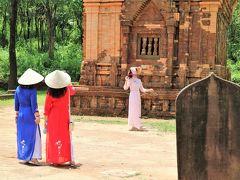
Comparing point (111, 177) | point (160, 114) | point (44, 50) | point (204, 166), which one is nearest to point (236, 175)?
point (204, 166)

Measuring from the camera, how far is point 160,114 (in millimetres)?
15492

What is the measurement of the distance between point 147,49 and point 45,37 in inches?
1379

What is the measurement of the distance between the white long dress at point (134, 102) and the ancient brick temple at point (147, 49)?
2.41 m

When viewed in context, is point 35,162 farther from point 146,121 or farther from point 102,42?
point 102,42

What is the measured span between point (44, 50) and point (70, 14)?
16.0ft

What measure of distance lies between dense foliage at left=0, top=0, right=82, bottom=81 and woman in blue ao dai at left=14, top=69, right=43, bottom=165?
2299 centimetres

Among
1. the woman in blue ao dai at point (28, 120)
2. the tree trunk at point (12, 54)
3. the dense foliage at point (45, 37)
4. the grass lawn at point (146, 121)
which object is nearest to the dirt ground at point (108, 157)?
the woman in blue ao dai at point (28, 120)

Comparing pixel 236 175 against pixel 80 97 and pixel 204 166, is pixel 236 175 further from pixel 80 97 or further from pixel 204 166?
pixel 80 97

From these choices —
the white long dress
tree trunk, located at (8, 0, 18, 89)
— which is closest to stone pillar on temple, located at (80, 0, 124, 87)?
the white long dress

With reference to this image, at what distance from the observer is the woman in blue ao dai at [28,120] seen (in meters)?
7.53

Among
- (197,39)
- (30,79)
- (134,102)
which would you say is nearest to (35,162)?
(30,79)

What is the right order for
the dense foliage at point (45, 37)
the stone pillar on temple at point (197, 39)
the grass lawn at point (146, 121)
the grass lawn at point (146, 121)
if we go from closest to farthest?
the grass lawn at point (146, 121) → the grass lawn at point (146, 121) → the stone pillar on temple at point (197, 39) → the dense foliage at point (45, 37)

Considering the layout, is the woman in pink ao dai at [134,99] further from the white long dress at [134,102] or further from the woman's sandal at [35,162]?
the woman's sandal at [35,162]

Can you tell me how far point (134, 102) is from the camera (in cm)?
1309
